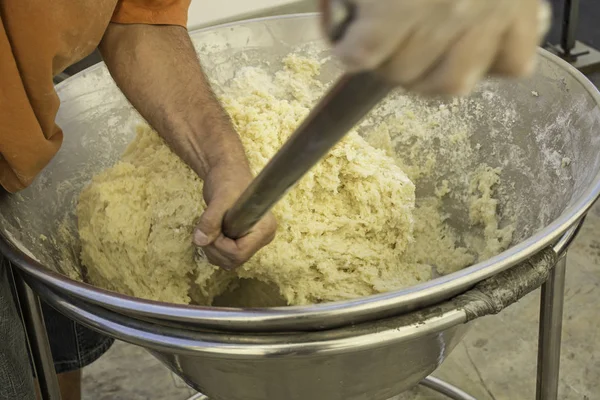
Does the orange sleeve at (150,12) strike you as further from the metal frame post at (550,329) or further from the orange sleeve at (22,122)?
the metal frame post at (550,329)

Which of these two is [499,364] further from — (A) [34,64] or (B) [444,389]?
(A) [34,64]

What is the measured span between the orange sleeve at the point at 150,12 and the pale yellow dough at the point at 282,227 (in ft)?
0.48

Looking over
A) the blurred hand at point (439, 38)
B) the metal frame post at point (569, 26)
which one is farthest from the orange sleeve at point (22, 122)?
the metal frame post at point (569, 26)

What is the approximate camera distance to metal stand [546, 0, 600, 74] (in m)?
2.34

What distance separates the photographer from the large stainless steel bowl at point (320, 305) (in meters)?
0.63

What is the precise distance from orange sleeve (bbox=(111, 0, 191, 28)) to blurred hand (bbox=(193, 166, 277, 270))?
0.29m

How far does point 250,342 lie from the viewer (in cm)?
64

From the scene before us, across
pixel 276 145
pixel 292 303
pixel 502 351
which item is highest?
pixel 276 145

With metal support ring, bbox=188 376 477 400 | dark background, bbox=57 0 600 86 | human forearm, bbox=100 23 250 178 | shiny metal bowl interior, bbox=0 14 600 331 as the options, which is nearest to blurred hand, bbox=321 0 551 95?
shiny metal bowl interior, bbox=0 14 600 331

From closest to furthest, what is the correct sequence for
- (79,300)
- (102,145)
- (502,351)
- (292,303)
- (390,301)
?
(390,301) → (79,300) → (292,303) → (102,145) → (502,351)

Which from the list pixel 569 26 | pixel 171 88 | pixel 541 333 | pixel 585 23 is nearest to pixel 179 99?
pixel 171 88

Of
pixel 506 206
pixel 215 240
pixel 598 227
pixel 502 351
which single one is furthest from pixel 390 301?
pixel 598 227

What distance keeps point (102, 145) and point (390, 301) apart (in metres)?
0.62

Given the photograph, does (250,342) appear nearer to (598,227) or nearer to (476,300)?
(476,300)
